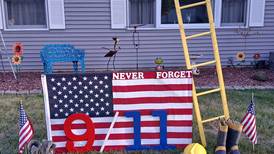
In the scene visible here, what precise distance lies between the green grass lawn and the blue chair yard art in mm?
1264

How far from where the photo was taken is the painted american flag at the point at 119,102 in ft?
10.9

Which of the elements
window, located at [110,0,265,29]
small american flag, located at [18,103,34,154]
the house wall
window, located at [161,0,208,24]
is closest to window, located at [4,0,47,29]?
the house wall

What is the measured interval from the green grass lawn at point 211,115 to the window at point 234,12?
8.85ft

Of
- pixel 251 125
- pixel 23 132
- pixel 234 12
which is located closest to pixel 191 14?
pixel 234 12

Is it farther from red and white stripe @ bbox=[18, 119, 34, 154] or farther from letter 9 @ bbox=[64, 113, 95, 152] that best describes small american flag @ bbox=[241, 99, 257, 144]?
red and white stripe @ bbox=[18, 119, 34, 154]

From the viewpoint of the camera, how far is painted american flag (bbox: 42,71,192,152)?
3.32 metres

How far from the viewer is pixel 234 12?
7.98 meters

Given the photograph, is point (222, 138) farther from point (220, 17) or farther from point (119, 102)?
point (220, 17)

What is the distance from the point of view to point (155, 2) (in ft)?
25.0

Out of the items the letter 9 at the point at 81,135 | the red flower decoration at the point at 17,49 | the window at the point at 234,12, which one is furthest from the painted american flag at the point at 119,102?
the window at the point at 234,12

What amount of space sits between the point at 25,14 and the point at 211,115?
17.2 feet

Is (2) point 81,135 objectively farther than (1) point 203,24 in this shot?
No

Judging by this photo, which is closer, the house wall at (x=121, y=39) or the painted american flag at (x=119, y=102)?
the painted american flag at (x=119, y=102)

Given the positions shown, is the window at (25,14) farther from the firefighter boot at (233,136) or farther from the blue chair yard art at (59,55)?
the firefighter boot at (233,136)
